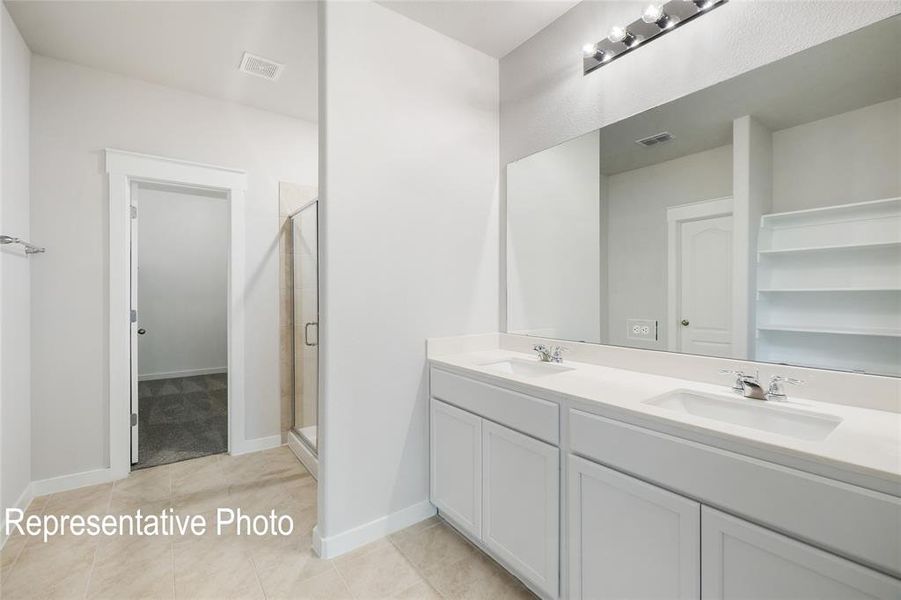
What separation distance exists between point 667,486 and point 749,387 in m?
0.47

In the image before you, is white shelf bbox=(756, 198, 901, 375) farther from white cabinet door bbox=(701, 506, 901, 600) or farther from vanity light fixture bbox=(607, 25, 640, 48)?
vanity light fixture bbox=(607, 25, 640, 48)

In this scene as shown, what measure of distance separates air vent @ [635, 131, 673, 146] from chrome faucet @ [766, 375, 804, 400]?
1.03m

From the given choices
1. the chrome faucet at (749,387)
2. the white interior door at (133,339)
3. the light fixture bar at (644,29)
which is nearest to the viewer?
the chrome faucet at (749,387)

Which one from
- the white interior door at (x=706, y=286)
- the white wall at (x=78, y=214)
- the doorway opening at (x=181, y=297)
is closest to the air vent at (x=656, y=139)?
the white interior door at (x=706, y=286)

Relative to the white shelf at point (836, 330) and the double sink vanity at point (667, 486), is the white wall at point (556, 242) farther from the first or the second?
the white shelf at point (836, 330)

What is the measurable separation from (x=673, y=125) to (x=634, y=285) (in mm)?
688

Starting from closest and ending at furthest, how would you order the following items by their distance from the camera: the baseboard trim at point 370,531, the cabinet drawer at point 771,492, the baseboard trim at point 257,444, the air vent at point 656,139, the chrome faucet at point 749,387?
the cabinet drawer at point 771,492 → the chrome faucet at point 749,387 → the air vent at point 656,139 → the baseboard trim at point 370,531 → the baseboard trim at point 257,444

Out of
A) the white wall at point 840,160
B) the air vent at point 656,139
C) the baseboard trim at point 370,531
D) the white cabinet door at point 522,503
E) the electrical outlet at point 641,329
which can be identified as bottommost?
the baseboard trim at point 370,531

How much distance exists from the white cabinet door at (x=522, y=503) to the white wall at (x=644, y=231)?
2.30 ft

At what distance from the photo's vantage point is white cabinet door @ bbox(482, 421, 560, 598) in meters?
1.47

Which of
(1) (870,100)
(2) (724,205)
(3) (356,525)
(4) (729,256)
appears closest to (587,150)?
(2) (724,205)

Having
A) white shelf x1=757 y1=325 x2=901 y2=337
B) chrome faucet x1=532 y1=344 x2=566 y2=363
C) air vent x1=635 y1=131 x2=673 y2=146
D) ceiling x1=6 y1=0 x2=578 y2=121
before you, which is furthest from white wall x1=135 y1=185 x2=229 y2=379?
white shelf x1=757 y1=325 x2=901 y2=337

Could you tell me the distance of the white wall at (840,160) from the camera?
47.6 inches

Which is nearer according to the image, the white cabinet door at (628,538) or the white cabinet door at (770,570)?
the white cabinet door at (770,570)
